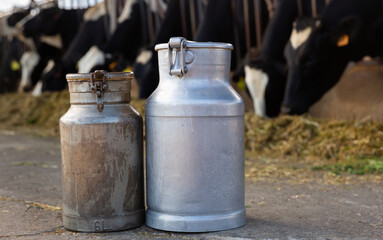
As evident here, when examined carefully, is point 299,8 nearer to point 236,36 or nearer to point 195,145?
point 236,36

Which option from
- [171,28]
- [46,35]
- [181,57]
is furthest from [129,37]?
[181,57]

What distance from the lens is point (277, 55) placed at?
6.30m

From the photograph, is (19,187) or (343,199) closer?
(343,199)

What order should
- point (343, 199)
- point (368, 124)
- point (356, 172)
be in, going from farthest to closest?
1. point (368, 124)
2. point (356, 172)
3. point (343, 199)

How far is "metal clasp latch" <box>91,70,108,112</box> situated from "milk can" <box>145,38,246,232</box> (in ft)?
0.72

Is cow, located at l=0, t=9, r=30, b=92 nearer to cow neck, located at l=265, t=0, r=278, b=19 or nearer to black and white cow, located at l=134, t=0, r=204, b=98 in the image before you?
black and white cow, located at l=134, t=0, r=204, b=98

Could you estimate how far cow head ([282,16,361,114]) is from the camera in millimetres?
5594

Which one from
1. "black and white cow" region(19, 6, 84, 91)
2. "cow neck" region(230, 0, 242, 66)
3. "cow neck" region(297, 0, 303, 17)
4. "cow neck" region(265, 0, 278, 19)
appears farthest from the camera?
"black and white cow" region(19, 6, 84, 91)

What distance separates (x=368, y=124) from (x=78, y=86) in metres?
3.17

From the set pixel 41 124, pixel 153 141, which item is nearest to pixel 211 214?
pixel 153 141

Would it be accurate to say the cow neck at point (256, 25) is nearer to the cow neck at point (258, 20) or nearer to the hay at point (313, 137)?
the cow neck at point (258, 20)

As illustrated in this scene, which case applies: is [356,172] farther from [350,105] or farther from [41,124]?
[41,124]

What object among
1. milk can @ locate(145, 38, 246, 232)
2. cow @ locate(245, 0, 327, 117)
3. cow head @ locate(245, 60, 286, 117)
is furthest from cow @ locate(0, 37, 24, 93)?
milk can @ locate(145, 38, 246, 232)

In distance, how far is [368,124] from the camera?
4.96 m
